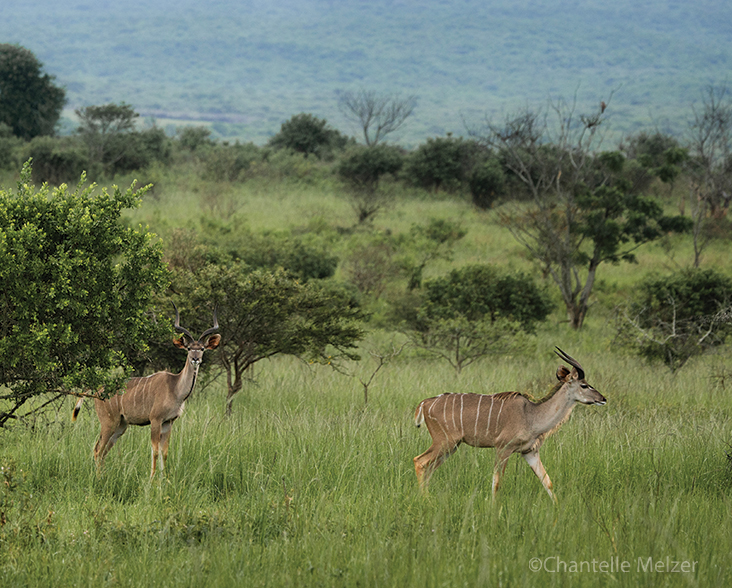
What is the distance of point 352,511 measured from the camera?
555 centimetres

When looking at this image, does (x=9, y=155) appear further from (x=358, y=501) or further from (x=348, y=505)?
(x=348, y=505)

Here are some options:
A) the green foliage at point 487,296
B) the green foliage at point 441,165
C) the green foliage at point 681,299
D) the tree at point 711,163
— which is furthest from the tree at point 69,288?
the green foliage at point 441,165

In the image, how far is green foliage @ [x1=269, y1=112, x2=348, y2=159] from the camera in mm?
50094

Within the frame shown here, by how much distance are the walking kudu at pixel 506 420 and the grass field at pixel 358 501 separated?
26cm

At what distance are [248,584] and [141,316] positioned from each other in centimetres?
248

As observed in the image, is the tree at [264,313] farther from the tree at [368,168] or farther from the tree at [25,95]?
the tree at [25,95]

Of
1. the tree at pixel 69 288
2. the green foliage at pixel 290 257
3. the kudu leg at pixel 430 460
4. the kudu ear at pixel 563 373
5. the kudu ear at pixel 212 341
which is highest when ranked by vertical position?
the tree at pixel 69 288

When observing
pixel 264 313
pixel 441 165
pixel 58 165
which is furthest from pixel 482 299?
pixel 58 165

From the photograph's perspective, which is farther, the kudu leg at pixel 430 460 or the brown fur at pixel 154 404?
the brown fur at pixel 154 404

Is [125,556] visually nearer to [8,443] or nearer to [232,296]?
[8,443]

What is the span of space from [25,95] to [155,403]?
5006 cm

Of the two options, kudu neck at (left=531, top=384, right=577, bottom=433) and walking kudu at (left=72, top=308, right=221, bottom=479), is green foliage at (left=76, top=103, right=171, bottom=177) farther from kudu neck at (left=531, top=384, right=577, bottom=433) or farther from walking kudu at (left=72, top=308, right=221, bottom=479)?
kudu neck at (left=531, top=384, right=577, bottom=433)

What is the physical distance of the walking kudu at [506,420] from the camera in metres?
6.05

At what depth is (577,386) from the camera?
6070mm
